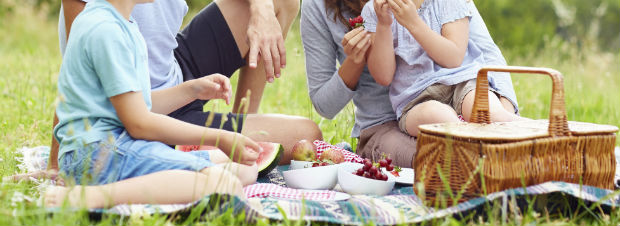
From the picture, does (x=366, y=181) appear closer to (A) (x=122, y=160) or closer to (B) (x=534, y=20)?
(A) (x=122, y=160)

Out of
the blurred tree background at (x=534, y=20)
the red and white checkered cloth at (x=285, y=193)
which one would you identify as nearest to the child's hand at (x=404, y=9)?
the red and white checkered cloth at (x=285, y=193)

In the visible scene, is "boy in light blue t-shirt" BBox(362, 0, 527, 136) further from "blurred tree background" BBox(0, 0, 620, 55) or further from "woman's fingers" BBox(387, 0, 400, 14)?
"blurred tree background" BBox(0, 0, 620, 55)

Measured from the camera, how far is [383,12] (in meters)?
2.96

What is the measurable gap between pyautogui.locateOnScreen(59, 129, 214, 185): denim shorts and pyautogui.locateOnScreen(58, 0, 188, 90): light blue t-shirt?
0.75m

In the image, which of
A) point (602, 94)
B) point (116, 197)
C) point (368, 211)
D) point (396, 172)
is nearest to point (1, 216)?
point (116, 197)

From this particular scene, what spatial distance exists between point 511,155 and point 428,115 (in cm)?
83

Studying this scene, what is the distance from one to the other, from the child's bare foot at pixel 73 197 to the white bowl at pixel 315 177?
86 centimetres

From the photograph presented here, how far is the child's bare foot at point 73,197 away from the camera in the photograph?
2.04m

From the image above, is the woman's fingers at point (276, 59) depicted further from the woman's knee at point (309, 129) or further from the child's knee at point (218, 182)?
the child's knee at point (218, 182)

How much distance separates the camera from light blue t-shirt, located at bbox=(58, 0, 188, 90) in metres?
2.99

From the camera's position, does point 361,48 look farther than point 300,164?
Yes

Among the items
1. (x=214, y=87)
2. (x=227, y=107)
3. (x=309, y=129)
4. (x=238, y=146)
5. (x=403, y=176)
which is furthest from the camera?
(x=227, y=107)

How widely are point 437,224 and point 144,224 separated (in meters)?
0.90

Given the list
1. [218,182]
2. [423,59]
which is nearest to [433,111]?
[423,59]
